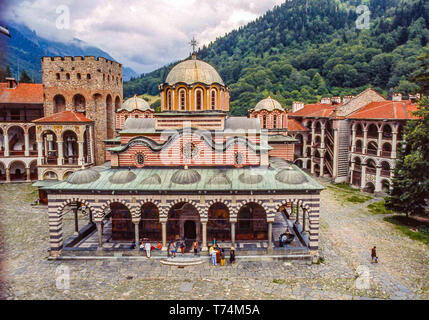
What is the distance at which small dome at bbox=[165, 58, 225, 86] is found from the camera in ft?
81.5

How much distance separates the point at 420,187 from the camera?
26375 mm

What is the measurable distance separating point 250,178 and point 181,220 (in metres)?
5.73

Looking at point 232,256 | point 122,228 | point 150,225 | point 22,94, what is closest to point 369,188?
point 232,256

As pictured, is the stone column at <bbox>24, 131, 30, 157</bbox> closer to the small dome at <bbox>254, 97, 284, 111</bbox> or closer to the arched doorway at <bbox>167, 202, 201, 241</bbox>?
the arched doorway at <bbox>167, 202, 201, 241</bbox>

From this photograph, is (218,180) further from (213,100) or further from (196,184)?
(213,100)

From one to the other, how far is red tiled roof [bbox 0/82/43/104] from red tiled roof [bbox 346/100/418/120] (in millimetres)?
40960

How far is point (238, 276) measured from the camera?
18.2 meters

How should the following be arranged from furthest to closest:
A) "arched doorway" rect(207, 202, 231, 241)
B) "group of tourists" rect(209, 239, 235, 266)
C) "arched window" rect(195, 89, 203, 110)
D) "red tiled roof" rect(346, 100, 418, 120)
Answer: "red tiled roof" rect(346, 100, 418, 120) < "arched window" rect(195, 89, 203, 110) < "arched doorway" rect(207, 202, 231, 241) < "group of tourists" rect(209, 239, 235, 266)

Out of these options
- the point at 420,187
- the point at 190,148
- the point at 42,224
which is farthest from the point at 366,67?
the point at 42,224

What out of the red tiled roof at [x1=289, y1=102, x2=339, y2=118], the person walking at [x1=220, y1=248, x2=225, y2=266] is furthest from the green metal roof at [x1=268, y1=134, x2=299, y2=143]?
the red tiled roof at [x1=289, y1=102, x2=339, y2=118]

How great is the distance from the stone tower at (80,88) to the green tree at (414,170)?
109 feet

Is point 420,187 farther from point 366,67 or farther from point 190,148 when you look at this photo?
point 366,67
